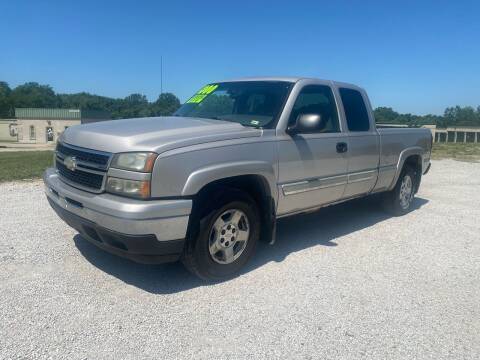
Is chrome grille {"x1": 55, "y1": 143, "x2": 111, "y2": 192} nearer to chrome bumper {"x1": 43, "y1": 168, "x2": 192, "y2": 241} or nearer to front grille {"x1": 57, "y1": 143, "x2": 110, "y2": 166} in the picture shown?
front grille {"x1": 57, "y1": 143, "x2": 110, "y2": 166}

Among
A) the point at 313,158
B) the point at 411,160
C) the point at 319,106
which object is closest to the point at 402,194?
the point at 411,160

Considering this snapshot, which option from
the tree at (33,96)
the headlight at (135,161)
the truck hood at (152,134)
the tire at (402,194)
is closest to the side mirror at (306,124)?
the truck hood at (152,134)

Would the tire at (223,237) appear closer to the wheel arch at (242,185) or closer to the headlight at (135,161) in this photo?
the wheel arch at (242,185)

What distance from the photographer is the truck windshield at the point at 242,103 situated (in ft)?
14.5

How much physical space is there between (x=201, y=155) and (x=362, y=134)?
9.24 feet

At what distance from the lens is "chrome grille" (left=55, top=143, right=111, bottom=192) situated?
342 centimetres

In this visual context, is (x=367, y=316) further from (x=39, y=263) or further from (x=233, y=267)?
(x=39, y=263)

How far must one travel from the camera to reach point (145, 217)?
3.19 metres

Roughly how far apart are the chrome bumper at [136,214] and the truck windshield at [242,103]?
1400 millimetres

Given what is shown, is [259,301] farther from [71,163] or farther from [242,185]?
[71,163]

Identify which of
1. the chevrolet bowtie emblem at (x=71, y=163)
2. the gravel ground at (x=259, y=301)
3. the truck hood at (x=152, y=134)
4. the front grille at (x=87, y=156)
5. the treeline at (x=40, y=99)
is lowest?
the gravel ground at (x=259, y=301)

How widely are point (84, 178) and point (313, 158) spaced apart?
2.45 metres

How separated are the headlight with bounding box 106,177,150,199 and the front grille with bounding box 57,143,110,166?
18 centimetres

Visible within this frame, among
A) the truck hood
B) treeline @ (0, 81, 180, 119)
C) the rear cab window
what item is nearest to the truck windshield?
the truck hood
